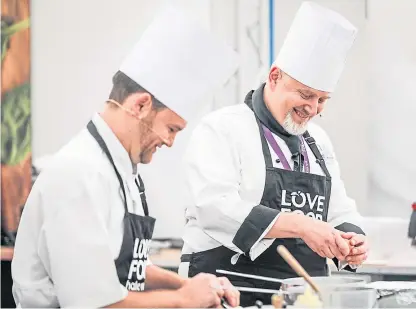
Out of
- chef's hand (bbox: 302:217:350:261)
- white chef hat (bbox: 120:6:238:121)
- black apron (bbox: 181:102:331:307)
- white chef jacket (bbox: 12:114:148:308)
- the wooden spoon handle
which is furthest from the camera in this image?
black apron (bbox: 181:102:331:307)

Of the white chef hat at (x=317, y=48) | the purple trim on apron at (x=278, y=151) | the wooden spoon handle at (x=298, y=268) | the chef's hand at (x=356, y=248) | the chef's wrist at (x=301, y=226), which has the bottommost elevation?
the wooden spoon handle at (x=298, y=268)

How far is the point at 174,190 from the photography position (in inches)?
170

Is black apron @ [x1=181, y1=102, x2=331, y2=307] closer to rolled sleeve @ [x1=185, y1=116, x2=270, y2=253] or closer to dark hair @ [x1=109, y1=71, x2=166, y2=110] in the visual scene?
rolled sleeve @ [x1=185, y1=116, x2=270, y2=253]

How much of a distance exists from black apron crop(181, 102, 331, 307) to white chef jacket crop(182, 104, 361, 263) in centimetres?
2

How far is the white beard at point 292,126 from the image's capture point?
108 inches

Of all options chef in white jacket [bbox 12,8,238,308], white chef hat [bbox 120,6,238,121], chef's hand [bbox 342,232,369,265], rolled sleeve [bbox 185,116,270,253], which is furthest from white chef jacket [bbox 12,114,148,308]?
chef's hand [bbox 342,232,369,265]

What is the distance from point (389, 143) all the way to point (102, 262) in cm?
263

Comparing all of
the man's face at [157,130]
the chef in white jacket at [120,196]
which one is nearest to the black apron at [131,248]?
the chef in white jacket at [120,196]

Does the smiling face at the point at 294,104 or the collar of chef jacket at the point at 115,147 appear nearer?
the collar of chef jacket at the point at 115,147

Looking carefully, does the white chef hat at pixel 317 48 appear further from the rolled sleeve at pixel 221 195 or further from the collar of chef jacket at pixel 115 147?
the collar of chef jacket at pixel 115 147

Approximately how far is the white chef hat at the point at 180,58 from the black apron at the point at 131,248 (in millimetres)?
209

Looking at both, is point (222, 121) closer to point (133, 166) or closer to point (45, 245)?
point (133, 166)

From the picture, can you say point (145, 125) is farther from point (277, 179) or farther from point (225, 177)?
point (277, 179)

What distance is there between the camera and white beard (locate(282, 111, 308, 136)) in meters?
2.74
